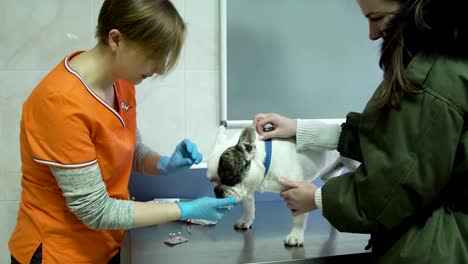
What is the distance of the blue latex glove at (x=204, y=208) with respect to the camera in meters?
1.21

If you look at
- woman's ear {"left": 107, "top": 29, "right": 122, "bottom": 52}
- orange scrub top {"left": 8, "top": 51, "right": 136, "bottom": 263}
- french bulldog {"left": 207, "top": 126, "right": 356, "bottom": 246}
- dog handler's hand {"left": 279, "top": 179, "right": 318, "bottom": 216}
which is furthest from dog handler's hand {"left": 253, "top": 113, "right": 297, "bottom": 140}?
woman's ear {"left": 107, "top": 29, "right": 122, "bottom": 52}

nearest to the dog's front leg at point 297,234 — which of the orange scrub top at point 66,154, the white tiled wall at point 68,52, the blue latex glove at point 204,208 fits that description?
the blue latex glove at point 204,208

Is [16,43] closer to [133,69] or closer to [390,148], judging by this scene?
[133,69]

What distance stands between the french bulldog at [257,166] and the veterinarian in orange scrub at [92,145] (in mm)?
134

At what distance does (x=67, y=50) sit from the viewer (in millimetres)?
1774

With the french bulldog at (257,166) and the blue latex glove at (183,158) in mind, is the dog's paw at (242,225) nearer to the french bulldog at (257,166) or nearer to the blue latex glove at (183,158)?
the french bulldog at (257,166)

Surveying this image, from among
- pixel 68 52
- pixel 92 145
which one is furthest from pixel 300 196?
pixel 68 52

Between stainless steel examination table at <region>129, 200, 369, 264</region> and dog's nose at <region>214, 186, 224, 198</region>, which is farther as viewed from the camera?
dog's nose at <region>214, 186, 224, 198</region>

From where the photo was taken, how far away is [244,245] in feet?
4.62

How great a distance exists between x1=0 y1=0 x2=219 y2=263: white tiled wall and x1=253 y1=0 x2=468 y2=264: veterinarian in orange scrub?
1.01 m

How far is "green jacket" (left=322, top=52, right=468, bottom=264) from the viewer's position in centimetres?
86

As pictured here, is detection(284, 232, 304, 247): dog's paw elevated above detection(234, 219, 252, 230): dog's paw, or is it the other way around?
detection(284, 232, 304, 247): dog's paw

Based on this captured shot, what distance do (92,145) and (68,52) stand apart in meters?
0.85

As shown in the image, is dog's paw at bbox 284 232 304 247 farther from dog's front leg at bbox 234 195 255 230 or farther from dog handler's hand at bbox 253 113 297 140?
dog handler's hand at bbox 253 113 297 140
